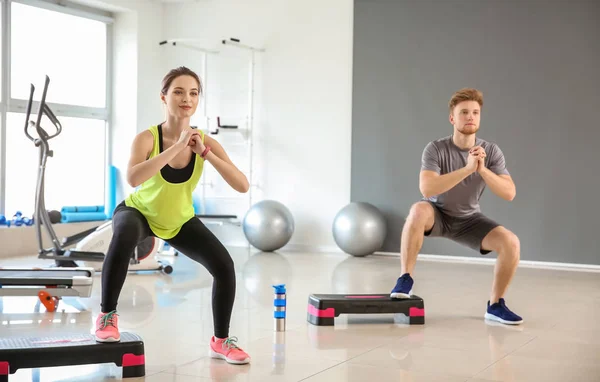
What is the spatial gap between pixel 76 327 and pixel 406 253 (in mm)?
1722

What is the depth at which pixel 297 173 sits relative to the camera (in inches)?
311

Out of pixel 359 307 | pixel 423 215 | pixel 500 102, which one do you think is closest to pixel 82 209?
pixel 500 102

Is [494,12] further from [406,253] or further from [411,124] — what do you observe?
[406,253]

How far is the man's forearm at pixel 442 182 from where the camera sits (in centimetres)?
364

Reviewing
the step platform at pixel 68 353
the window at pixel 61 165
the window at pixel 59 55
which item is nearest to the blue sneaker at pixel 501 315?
the step platform at pixel 68 353

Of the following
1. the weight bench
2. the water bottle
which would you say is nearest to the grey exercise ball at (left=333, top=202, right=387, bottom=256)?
the weight bench

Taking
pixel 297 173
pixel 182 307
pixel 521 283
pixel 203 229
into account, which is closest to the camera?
pixel 203 229

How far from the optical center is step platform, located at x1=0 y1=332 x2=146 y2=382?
2.45m

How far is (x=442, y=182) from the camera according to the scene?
12.1 ft

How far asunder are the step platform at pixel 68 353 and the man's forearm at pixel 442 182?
1.75 meters

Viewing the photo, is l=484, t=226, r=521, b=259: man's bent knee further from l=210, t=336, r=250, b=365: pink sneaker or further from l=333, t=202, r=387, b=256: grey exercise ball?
l=333, t=202, r=387, b=256: grey exercise ball

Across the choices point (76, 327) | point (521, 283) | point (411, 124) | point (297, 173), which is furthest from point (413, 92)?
point (76, 327)

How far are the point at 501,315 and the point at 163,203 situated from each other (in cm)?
201

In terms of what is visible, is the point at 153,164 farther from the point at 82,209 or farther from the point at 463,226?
the point at 82,209
